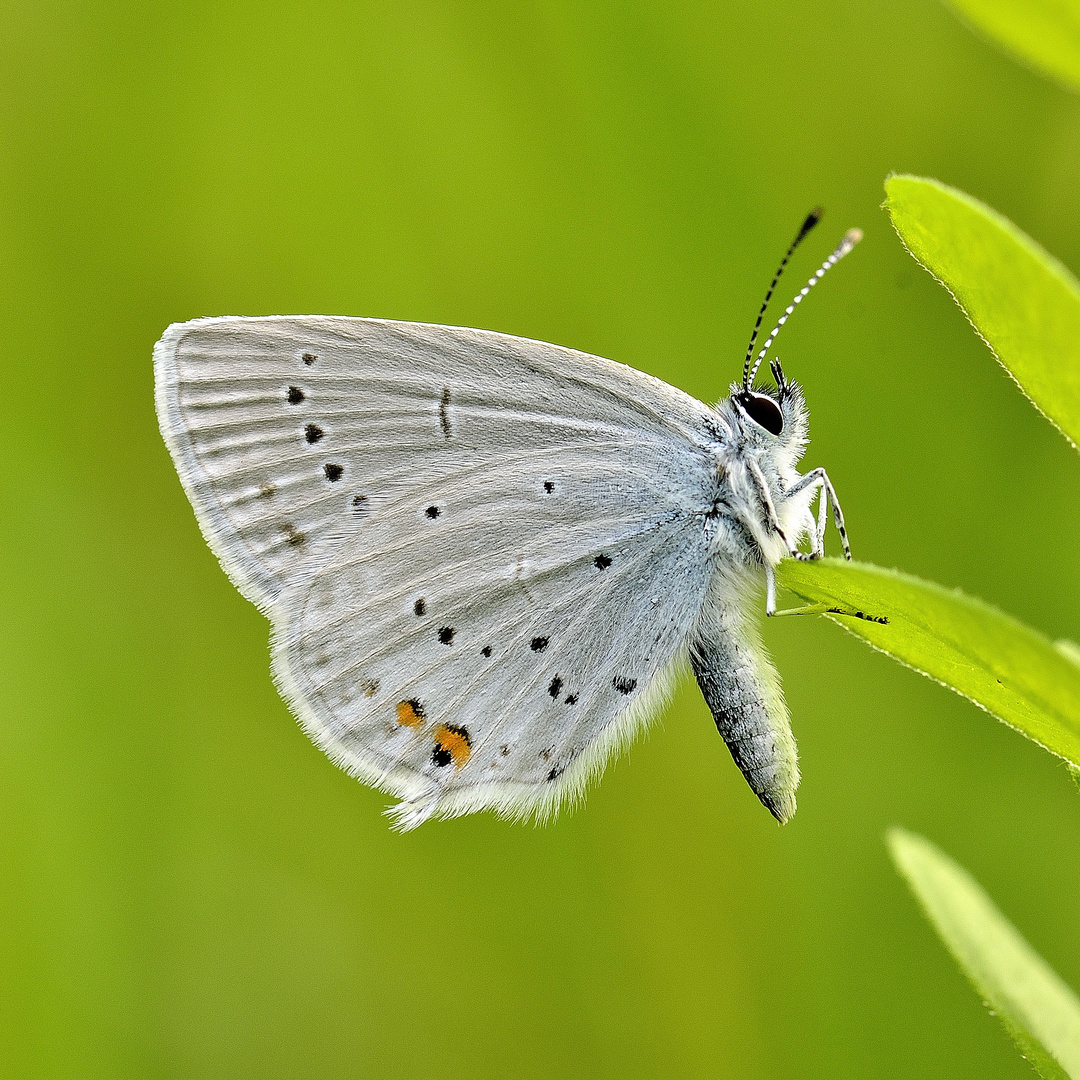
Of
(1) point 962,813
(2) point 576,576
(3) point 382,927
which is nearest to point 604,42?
(2) point 576,576

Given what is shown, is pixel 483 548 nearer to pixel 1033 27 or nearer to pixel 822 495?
pixel 822 495

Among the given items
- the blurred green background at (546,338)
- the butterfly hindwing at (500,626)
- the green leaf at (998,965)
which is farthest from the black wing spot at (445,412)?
the green leaf at (998,965)

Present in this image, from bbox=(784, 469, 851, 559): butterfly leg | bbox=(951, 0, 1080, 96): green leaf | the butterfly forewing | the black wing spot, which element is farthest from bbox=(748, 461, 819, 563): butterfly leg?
bbox=(951, 0, 1080, 96): green leaf

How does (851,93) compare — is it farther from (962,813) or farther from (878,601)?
(878,601)

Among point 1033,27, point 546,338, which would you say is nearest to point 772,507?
point 546,338

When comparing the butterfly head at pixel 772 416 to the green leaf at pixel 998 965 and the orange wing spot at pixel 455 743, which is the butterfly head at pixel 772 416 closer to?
the orange wing spot at pixel 455 743

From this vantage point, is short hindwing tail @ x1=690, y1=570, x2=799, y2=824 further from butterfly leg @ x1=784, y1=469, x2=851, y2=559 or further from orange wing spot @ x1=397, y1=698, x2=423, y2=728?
orange wing spot @ x1=397, y1=698, x2=423, y2=728
